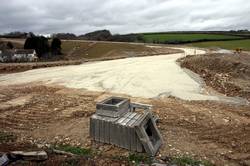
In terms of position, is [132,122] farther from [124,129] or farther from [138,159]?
[138,159]

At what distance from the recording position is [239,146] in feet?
24.7

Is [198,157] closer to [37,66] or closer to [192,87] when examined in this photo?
[192,87]

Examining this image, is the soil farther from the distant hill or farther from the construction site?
the distant hill

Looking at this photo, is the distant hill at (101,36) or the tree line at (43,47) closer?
the tree line at (43,47)

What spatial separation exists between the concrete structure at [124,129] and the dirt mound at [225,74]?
8238 mm

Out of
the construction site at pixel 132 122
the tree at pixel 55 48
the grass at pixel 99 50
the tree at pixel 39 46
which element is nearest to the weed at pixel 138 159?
the construction site at pixel 132 122

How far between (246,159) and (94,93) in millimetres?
9340

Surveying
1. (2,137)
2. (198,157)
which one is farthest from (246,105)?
(2,137)

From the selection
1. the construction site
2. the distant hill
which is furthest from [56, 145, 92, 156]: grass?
the distant hill

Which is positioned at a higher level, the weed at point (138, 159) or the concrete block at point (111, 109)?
the concrete block at point (111, 109)

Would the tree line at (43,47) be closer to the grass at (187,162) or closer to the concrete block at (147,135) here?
the concrete block at (147,135)

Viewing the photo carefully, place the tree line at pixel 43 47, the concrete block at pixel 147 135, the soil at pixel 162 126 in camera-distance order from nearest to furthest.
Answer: the concrete block at pixel 147 135 < the soil at pixel 162 126 < the tree line at pixel 43 47

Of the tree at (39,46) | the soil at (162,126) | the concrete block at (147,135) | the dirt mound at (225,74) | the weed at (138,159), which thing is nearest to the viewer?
the weed at (138,159)

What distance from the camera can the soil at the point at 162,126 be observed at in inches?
279
